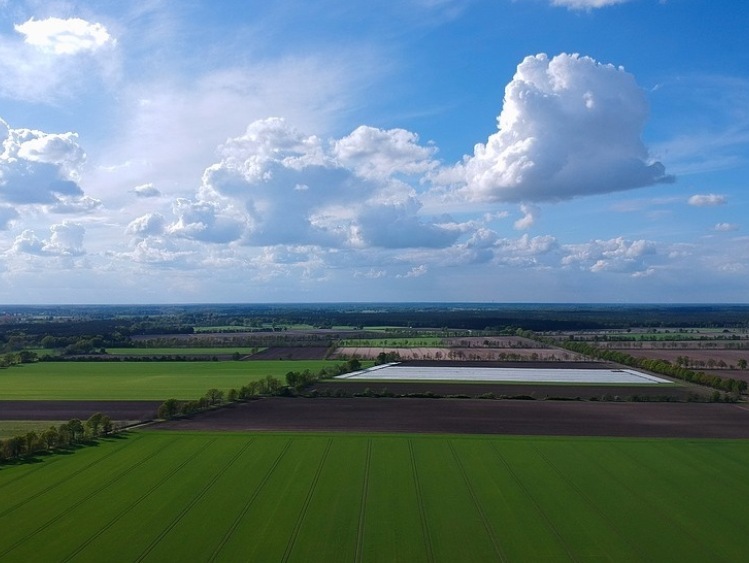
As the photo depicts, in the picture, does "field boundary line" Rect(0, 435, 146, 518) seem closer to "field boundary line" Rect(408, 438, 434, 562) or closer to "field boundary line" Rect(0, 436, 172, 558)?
"field boundary line" Rect(0, 436, 172, 558)

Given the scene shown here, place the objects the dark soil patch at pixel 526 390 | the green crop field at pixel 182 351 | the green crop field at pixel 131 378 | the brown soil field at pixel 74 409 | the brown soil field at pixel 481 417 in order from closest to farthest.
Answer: the brown soil field at pixel 481 417 < the brown soil field at pixel 74 409 < the dark soil patch at pixel 526 390 < the green crop field at pixel 131 378 < the green crop field at pixel 182 351

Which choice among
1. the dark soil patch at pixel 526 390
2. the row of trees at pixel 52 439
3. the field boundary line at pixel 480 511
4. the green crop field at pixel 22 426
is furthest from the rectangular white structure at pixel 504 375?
the field boundary line at pixel 480 511

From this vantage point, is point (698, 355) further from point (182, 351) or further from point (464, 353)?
point (182, 351)

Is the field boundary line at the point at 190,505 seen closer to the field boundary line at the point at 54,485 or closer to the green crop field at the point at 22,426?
the field boundary line at the point at 54,485

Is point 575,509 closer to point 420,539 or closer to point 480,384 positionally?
point 420,539

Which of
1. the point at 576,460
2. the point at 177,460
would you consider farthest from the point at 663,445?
the point at 177,460

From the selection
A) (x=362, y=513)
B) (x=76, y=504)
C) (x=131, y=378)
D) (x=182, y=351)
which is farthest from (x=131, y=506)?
(x=182, y=351)
